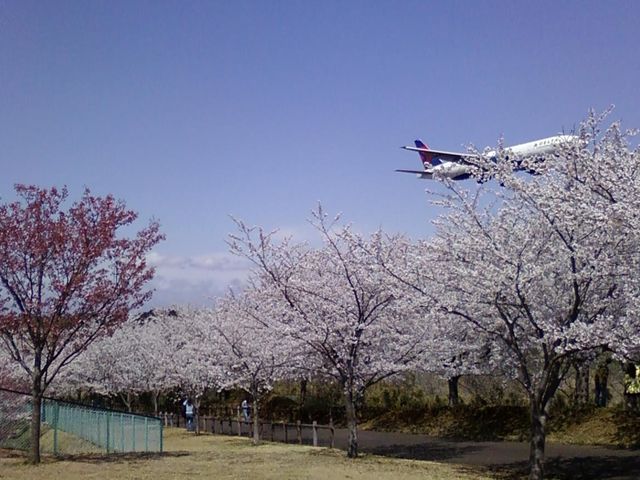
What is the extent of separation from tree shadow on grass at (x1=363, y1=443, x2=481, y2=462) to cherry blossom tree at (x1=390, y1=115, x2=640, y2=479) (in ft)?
25.4

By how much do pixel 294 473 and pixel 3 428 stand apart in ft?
34.3

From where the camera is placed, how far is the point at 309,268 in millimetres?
21281

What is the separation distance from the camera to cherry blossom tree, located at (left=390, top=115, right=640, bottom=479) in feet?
39.8

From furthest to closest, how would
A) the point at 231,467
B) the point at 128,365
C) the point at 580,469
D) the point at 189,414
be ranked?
the point at 128,365, the point at 189,414, the point at 580,469, the point at 231,467

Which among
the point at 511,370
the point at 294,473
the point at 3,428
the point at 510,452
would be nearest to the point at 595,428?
the point at 510,452

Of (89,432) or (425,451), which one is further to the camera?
(425,451)

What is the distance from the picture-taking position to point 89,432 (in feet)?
72.7

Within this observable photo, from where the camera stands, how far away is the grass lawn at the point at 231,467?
48.5 ft

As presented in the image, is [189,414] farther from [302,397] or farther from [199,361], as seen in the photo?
[302,397]

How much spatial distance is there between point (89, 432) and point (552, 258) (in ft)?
48.2

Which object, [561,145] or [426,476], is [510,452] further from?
[561,145]

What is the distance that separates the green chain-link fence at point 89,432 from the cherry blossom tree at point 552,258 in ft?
33.5

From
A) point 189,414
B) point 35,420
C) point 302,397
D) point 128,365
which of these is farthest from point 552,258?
point 128,365

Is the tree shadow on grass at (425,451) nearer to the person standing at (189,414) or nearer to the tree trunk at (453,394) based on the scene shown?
the tree trunk at (453,394)
